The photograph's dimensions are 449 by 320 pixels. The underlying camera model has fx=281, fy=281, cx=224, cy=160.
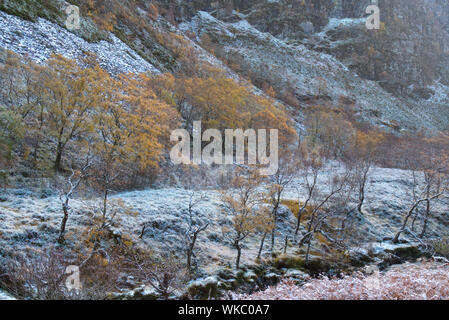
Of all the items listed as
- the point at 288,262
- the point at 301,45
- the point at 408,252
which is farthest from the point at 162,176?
the point at 301,45

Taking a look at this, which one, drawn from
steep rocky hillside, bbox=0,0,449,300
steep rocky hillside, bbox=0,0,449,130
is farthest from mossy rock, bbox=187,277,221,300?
steep rocky hillside, bbox=0,0,449,130

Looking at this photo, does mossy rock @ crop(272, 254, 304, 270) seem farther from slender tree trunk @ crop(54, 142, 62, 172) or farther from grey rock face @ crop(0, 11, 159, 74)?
grey rock face @ crop(0, 11, 159, 74)

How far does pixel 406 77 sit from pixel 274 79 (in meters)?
69.8

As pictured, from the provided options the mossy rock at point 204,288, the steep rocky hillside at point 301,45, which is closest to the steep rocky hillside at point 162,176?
the mossy rock at point 204,288

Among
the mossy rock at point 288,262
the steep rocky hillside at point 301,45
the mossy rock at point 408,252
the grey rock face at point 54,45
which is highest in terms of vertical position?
the steep rocky hillside at point 301,45

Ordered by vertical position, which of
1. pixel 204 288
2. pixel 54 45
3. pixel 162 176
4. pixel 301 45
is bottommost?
pixel 204 288

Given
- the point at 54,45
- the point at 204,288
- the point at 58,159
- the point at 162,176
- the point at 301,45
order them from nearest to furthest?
1. the point at 204,288
2. the point at 58,159
3. the point at 162,176
4. the point at 54,45
5. the point at 301,45

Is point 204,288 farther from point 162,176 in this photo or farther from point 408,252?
point 408,252

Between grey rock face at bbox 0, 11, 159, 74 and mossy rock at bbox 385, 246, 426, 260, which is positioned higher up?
grey rock face at bbox 0, 11, 159, 74

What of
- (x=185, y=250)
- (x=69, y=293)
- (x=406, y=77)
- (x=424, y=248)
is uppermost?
(x=406, y=77)

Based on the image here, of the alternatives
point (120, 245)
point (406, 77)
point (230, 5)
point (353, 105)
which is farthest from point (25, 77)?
point (406, 77)

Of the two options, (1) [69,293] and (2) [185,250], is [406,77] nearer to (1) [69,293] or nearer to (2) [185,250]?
(2) [185,250]

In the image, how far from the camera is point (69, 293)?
29.7 ft

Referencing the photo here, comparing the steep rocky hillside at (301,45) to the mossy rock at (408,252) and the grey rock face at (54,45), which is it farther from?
the mossy rock at (408,252)
